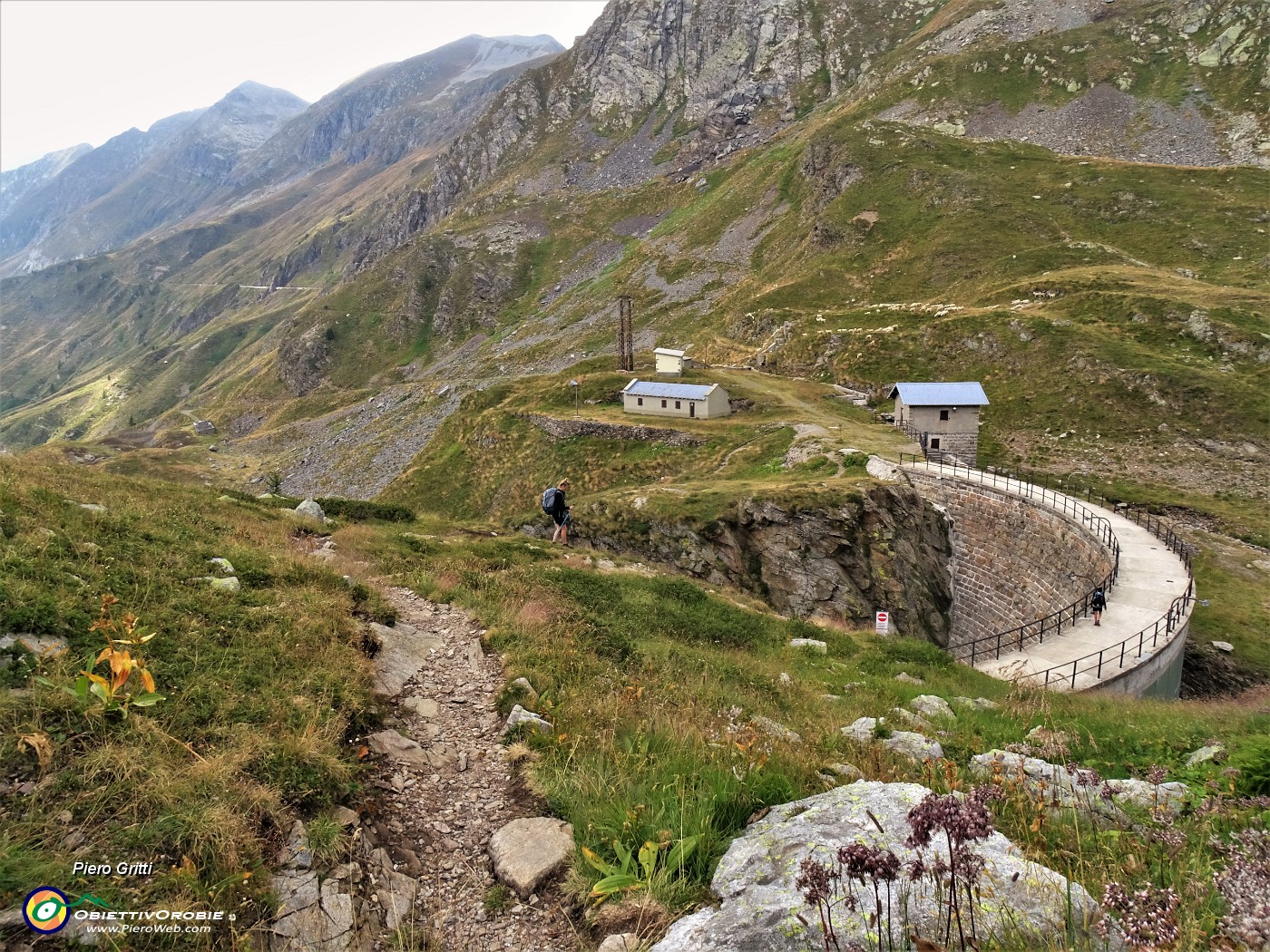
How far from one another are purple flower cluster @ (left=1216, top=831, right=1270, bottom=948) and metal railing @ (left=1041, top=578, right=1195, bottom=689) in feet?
54.6

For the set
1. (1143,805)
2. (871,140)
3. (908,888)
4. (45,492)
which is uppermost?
(871,140)

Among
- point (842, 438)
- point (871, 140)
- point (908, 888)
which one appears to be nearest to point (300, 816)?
point (908, 888)

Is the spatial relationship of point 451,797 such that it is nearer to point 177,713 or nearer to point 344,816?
point 344,816

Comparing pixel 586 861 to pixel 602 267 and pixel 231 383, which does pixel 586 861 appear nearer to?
pixel 602 267

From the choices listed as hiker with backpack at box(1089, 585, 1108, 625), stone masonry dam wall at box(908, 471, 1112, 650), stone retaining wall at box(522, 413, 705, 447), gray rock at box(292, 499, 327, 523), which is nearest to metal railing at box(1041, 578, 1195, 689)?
hiker with backpack at box(1089, 585, 1108, 625)

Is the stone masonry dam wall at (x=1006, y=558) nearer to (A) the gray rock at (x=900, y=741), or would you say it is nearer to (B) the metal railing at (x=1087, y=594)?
(B) the metal railing at (x=1087, y=594)

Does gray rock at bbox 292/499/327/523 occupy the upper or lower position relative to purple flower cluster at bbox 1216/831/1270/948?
lower

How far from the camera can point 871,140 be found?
97.6 metres

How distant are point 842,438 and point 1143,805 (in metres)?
38.5

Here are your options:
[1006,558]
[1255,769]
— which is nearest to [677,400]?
[1006,558]

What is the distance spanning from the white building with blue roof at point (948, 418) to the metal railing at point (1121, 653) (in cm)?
2101

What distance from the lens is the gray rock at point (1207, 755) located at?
26.8 feet

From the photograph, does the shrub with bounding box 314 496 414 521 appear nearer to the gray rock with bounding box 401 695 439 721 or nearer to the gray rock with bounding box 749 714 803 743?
the gray rock with bounding box 401 695 439 721

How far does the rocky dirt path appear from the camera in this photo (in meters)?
5.11
